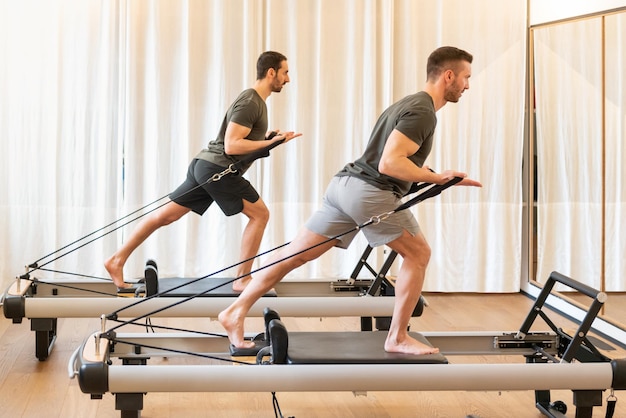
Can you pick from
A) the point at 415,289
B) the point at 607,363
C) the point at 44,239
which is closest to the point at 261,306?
the point at 415,289

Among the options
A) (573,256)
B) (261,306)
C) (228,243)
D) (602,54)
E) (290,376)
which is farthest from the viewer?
(228,243)

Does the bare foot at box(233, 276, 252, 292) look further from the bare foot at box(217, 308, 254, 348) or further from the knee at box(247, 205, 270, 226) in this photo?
the bare foot at box(217, 308, 254, 348)

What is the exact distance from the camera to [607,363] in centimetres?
319

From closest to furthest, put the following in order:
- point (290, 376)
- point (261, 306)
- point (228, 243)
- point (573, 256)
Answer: point (290, 376) → point (261, 306) → point (573, 256) → point (228, 243)

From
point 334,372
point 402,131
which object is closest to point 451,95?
point 402,131

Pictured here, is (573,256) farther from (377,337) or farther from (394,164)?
(394,164)

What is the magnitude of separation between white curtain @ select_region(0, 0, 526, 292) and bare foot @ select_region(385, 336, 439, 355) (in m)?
2.77

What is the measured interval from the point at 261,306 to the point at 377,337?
34.5 inches

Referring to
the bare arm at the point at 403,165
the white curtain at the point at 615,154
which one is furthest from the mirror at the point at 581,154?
the bare arm at the point at 403,165

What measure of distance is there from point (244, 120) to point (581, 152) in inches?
86.7

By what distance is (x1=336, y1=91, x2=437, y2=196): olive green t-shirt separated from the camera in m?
3.18

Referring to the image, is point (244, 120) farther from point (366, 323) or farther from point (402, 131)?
point (402, 131)

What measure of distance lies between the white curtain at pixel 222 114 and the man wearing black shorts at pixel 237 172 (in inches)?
51.2

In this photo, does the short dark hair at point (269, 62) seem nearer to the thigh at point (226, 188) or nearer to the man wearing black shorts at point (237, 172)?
the man wearing black shorts at point (237, 172)
